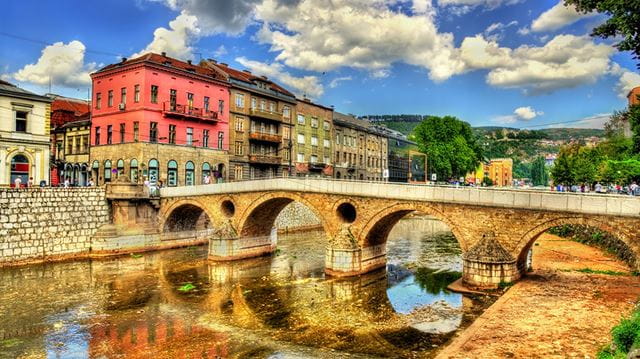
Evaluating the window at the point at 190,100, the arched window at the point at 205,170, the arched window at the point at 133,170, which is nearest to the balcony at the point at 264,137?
the arched window at the point at 205,170

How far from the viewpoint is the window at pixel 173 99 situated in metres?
39.8

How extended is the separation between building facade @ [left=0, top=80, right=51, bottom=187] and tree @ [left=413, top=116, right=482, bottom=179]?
43.0 meters

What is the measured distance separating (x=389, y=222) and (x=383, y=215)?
179cm

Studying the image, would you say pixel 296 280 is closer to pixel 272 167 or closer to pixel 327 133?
pixel 272 167

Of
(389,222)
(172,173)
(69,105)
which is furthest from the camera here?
(69,105)

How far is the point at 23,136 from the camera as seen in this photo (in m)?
32.3

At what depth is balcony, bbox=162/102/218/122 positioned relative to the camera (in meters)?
39.2

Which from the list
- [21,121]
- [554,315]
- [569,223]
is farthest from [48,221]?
[569,223]

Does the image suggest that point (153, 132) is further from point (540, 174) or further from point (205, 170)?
point (540, 174)

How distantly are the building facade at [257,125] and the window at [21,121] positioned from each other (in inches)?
698

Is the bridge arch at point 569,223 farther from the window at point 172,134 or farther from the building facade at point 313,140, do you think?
the building facade at point 313,140

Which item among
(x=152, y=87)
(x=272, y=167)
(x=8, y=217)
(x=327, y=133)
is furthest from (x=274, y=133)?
(x=8, y=217)

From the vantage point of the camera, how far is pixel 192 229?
37.6 m

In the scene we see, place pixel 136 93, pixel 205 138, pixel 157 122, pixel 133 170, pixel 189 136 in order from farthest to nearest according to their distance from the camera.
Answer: pixel 205 138, pixel 189 136, pixel 157 122, pixel 136 93, pixel 133 170
